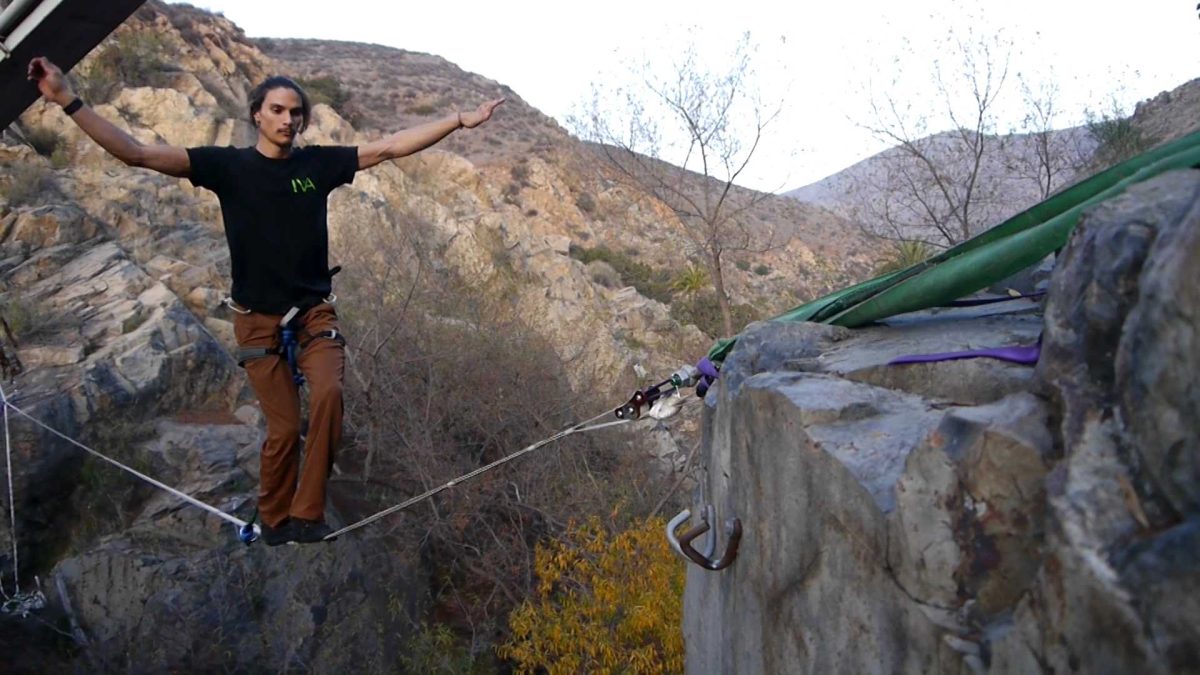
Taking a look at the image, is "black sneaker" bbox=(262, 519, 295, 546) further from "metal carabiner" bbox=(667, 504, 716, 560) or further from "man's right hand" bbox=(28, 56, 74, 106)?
"man's right hand" bbox=(28, 56, 74, 106)

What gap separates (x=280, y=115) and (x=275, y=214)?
0.46m

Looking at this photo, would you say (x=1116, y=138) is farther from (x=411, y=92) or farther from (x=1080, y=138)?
(x=411, y=92)

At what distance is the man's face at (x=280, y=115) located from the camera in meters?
4.48

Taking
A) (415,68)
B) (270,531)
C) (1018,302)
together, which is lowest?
(270,531)

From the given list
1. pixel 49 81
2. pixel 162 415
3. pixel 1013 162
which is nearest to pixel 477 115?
pixel 49 81

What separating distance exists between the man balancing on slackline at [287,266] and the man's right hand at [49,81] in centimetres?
44

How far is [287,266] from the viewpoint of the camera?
15.1 ft

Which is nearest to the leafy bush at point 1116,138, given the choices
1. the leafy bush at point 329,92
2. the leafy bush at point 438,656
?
the leafy bush at point 438,656

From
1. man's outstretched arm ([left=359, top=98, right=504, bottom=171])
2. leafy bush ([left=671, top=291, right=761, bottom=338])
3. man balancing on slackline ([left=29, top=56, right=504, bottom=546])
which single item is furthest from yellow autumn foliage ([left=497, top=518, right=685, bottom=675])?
leafy bush ([left=671, top=291, right=761, bottom=338])

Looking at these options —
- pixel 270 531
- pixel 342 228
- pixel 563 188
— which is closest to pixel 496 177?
pixel 563 188

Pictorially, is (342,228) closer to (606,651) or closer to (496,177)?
(606,651)

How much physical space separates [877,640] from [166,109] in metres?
22.8

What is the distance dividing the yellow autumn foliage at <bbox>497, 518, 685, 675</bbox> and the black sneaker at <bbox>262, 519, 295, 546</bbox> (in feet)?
15.5

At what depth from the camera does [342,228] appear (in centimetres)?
1633
